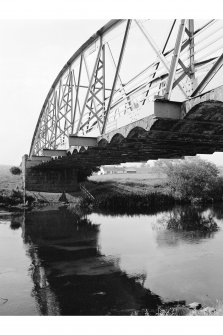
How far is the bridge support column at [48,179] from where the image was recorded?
165 ft

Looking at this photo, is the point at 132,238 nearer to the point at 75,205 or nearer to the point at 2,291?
the point at 2,291

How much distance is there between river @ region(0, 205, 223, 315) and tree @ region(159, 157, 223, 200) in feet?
61.2

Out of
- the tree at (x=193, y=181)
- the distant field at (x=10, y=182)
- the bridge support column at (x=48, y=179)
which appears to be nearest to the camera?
the bridge support column at (x=48, y=179)

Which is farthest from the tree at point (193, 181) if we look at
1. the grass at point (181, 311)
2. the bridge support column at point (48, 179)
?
the grass at point (181, 311)

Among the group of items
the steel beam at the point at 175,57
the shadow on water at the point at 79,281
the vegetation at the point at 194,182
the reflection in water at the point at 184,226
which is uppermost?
the steel beam at the point at 175,57

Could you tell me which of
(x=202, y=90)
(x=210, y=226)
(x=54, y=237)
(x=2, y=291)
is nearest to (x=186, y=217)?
(x=210, y=226)

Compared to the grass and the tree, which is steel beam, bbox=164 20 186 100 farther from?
the tree

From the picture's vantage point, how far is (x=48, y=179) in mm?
52562

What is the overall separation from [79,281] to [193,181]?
39.7 meters

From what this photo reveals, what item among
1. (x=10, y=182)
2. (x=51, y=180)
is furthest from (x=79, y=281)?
(x=10, y=182)

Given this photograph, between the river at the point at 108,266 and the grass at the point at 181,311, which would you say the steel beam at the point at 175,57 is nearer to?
the grass at the point at 181,311

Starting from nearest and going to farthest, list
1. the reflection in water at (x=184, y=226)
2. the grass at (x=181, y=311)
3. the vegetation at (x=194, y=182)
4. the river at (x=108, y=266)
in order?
the grass at (x=181, y=311)
the river at (x=108, y=266)
the reflection in water at (x=184, y=226)
the vegetation at (x=194, y=182)

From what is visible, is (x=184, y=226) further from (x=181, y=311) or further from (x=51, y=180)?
(x=51, y=180)

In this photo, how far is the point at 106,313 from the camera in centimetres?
1312
